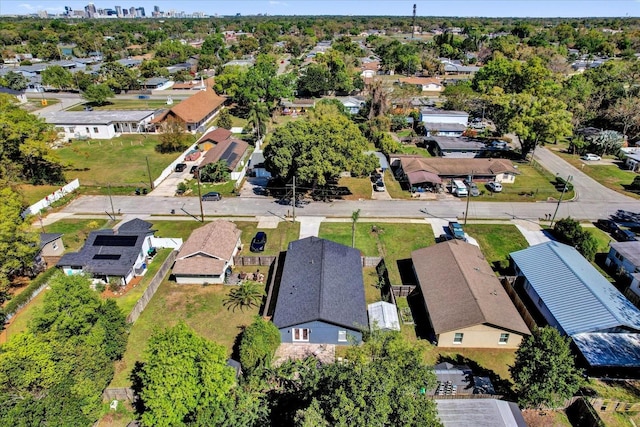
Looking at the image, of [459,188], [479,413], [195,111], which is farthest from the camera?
[195,111]

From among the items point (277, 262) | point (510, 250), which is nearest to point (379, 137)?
point (510, 250)

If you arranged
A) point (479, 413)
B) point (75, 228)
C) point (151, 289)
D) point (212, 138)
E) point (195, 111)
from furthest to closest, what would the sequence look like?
point (195, 111), point (212, 138), point (75, 228), point (151, 289), point (479, 413)

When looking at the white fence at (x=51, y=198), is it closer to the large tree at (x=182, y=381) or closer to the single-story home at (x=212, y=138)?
the single-story home at (x=212, y=138)

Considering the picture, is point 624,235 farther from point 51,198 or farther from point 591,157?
point 51,198

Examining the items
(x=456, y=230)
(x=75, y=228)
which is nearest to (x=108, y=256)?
(x=75, y=228)

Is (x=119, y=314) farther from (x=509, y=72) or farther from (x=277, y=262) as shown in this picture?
(x=509, y=72)

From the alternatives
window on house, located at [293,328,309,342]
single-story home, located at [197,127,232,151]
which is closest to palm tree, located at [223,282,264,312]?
window on house, located at [293,328,309,342]
